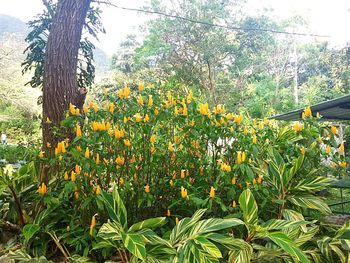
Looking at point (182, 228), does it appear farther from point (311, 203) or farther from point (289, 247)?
point (311, 203)

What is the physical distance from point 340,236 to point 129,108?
119 cm

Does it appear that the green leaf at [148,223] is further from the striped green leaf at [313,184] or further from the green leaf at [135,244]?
the striped green leaf at [313,184]

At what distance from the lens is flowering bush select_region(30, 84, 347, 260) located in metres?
1.81

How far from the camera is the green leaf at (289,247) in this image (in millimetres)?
1321

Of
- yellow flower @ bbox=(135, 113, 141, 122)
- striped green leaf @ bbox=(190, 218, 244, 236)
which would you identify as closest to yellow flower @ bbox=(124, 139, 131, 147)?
yellow flower @ bbox=(135, 113, 141, 122)

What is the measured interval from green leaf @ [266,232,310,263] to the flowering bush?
1.14 feet

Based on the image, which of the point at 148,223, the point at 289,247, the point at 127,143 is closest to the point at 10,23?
the point at 127,143

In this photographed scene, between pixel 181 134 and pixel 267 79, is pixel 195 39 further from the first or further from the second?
pixel 181 134

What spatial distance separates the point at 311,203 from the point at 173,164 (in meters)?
0.76

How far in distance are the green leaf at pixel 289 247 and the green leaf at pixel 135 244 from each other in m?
0.51

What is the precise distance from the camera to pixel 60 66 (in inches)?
101

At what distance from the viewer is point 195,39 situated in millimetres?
12609

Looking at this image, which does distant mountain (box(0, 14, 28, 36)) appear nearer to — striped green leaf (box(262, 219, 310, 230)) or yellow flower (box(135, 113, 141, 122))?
yellow flower (box(135, 113, 141, 122))

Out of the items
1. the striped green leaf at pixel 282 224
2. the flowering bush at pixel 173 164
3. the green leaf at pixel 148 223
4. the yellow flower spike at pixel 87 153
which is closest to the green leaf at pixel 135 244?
the green leaf at pixel 148 223
